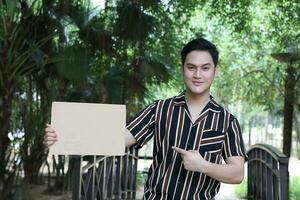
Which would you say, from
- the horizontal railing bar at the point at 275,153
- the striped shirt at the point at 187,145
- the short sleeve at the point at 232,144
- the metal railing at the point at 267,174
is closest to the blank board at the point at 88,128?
the striped shirt at the point at 187,145

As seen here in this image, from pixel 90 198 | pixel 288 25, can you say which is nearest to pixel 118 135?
pixel 90 198

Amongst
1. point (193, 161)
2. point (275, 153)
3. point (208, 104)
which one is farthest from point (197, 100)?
point (275, 153)

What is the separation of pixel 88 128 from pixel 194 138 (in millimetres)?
425

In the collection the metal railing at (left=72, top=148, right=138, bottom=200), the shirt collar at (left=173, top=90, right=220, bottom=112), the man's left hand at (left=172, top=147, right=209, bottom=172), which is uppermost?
the shirt collar at (left=173, top=90, right=220, bottom=112)

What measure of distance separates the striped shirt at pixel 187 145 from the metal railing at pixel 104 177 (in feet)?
5.46

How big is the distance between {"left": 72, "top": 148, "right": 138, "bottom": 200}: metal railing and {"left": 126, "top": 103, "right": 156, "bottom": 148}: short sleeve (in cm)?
154

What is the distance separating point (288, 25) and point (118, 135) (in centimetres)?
674

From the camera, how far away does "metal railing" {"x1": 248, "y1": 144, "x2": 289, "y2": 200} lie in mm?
3328

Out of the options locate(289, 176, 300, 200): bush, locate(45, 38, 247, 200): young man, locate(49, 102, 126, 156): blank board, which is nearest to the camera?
locate(45, 38, 247, 200): young man

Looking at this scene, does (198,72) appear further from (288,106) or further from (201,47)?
(288,106)

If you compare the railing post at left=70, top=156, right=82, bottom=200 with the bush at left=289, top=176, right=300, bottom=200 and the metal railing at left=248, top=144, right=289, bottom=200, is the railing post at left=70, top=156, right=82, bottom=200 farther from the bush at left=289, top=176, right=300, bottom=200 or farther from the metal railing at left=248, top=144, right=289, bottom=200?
the bush at left=289, top=176, right=300, bottom=200

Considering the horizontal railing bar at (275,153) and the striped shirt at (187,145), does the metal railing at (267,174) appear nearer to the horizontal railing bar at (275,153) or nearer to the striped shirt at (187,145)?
the horizontal railing bar at (275,153)

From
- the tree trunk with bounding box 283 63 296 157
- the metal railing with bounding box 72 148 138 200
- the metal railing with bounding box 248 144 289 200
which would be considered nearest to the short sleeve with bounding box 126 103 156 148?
the metal railing with bounding box 72 148 138 200

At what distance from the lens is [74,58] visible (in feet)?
16.9
